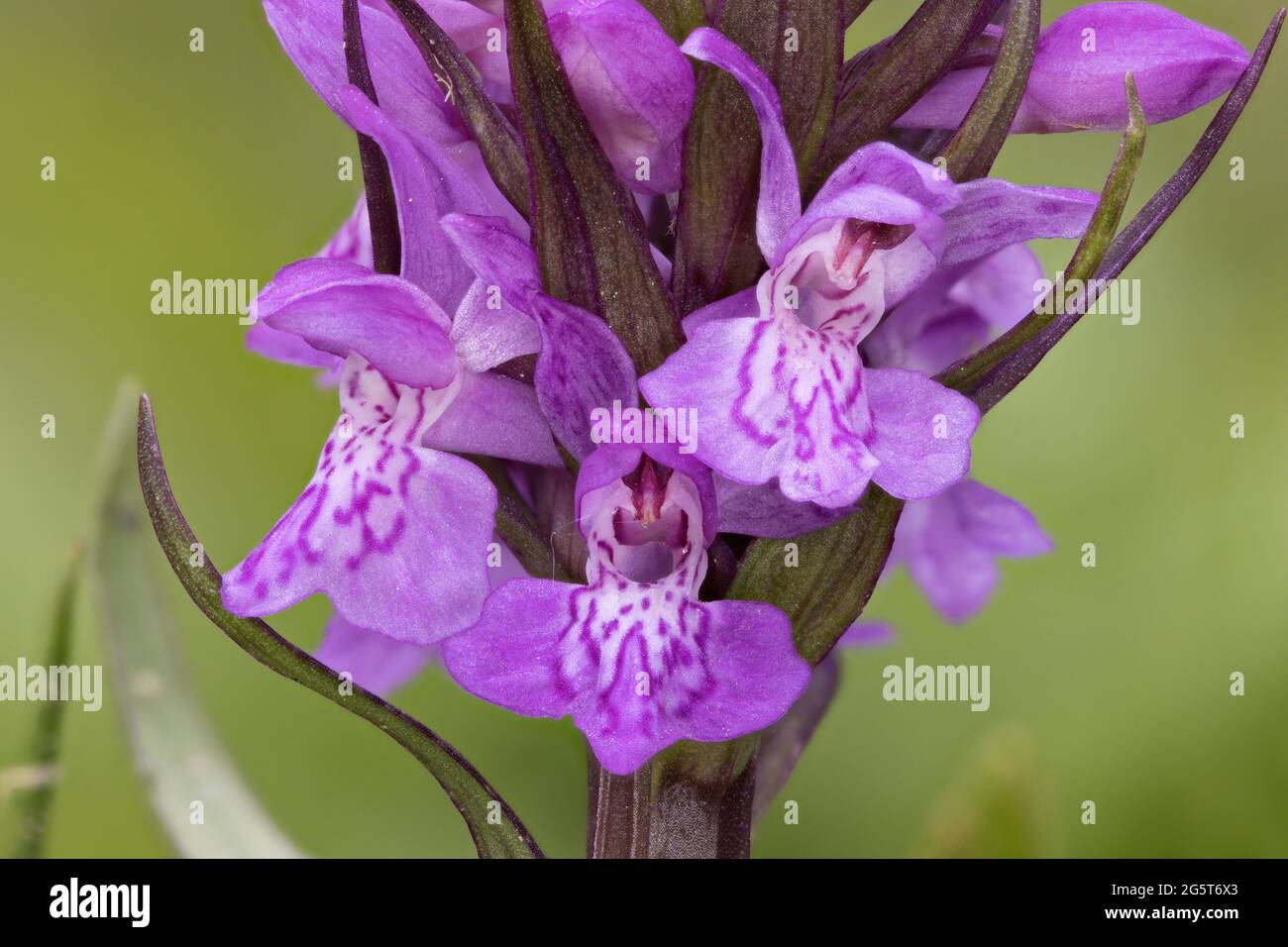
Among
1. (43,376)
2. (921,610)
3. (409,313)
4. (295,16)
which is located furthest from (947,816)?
(43,376)

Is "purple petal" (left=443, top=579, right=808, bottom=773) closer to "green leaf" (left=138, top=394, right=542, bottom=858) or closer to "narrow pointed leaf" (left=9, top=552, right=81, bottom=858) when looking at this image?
"green leaf" (left=138, top=394, right=542, bottom=858)

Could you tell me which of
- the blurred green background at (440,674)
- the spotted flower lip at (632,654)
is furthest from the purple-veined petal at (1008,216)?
the blurred green background at (440,674)

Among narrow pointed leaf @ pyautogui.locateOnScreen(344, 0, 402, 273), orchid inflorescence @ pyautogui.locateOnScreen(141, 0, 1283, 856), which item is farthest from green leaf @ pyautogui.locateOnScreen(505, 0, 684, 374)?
narrow pointed leaf @ pyautogui.locateOnScreen(344, 0, 402, 273)

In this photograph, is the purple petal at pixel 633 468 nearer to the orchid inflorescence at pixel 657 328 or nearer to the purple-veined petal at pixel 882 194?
the orchid inflorescence at pixel 657 328

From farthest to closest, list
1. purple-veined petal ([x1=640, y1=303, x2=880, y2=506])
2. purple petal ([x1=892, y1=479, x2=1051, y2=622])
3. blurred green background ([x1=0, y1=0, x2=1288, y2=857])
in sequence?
blurred green background ([x1=0, y1=0, x2=1288, y2=857])
purple petal ([x1=892, y1=479, x2=1051, y2=622])
purple-veined petal ([x1=640, y1=303, x2=880, y2=506])

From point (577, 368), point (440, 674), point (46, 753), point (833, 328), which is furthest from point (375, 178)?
point (440, 674)

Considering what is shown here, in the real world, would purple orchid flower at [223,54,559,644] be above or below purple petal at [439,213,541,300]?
below

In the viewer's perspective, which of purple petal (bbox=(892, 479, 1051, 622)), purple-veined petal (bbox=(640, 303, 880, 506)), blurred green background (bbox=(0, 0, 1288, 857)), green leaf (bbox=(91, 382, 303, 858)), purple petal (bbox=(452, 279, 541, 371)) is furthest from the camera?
blurred green background (bbox=(0, 0, 1288, 857))
